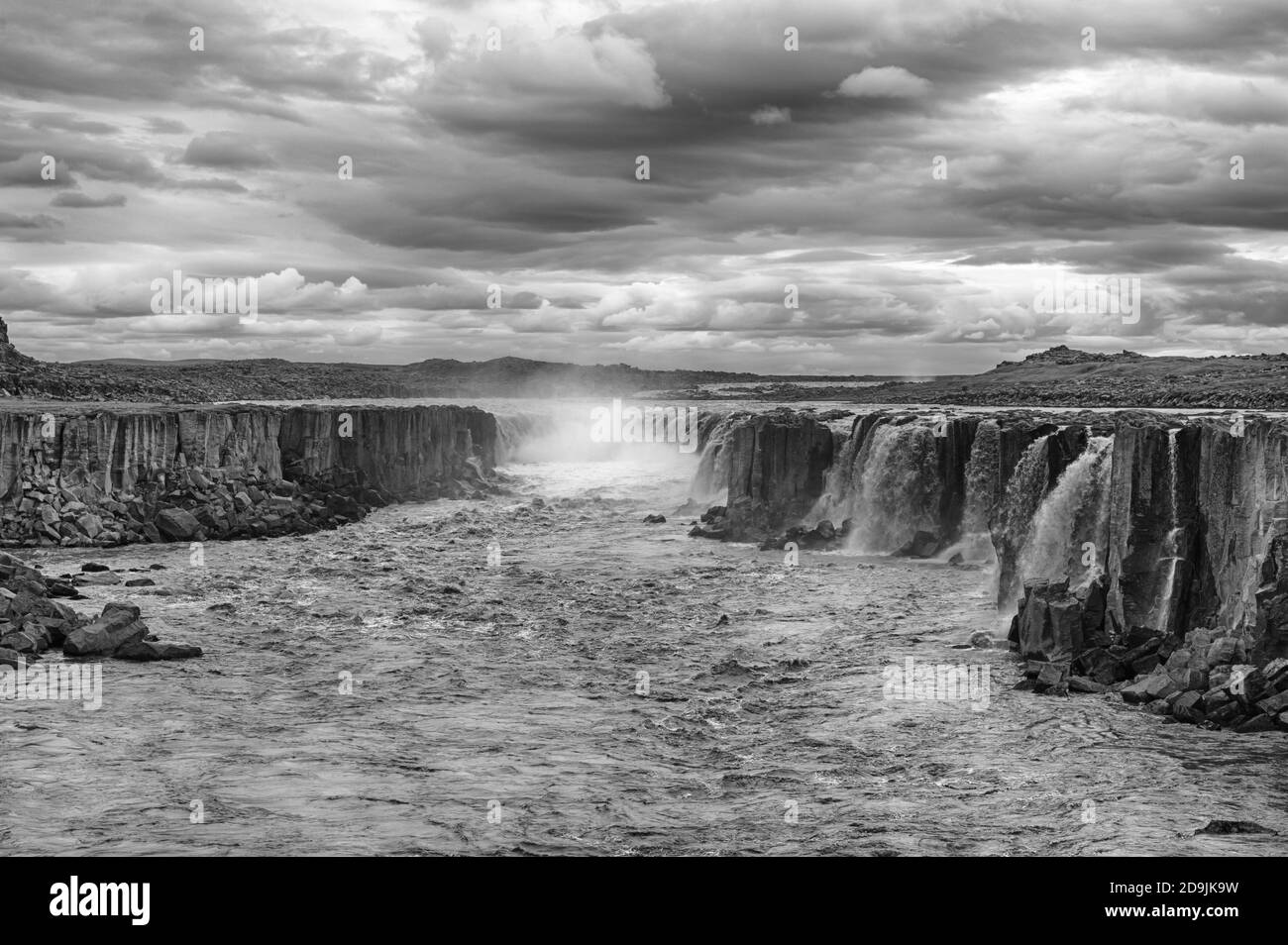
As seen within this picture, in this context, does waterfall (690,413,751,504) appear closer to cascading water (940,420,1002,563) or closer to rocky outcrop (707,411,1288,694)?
rocky outcrop (707,411,1288,694)

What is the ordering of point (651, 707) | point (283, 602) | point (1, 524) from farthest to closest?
point (1, 524) → point (283, 602) → point (651, 707)

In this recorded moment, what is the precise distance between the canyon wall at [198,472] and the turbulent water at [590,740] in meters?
11.5

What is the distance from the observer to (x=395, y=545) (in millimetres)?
63375

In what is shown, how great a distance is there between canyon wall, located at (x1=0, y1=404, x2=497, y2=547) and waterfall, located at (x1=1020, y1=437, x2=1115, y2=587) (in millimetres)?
37788

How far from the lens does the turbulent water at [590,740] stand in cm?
2366

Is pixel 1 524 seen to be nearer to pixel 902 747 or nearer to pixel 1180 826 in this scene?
pixel 902 747

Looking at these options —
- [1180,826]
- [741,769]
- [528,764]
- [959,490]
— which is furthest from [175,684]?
[959,490]

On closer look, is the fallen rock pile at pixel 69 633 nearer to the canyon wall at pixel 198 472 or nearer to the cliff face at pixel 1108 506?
the canyon wall at pixel 198 472

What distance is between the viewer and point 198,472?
68250 millimetres

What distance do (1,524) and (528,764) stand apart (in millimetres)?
40932

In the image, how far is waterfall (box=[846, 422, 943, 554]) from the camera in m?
62.2

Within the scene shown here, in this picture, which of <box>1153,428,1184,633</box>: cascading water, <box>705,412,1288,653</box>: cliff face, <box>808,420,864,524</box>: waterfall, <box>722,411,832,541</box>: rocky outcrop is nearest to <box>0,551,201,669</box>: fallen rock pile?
<box>705,412,1288,653</box>: cliff face

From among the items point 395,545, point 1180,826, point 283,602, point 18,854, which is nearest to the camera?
point 18,854

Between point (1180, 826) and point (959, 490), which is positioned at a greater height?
point (959, 490)
